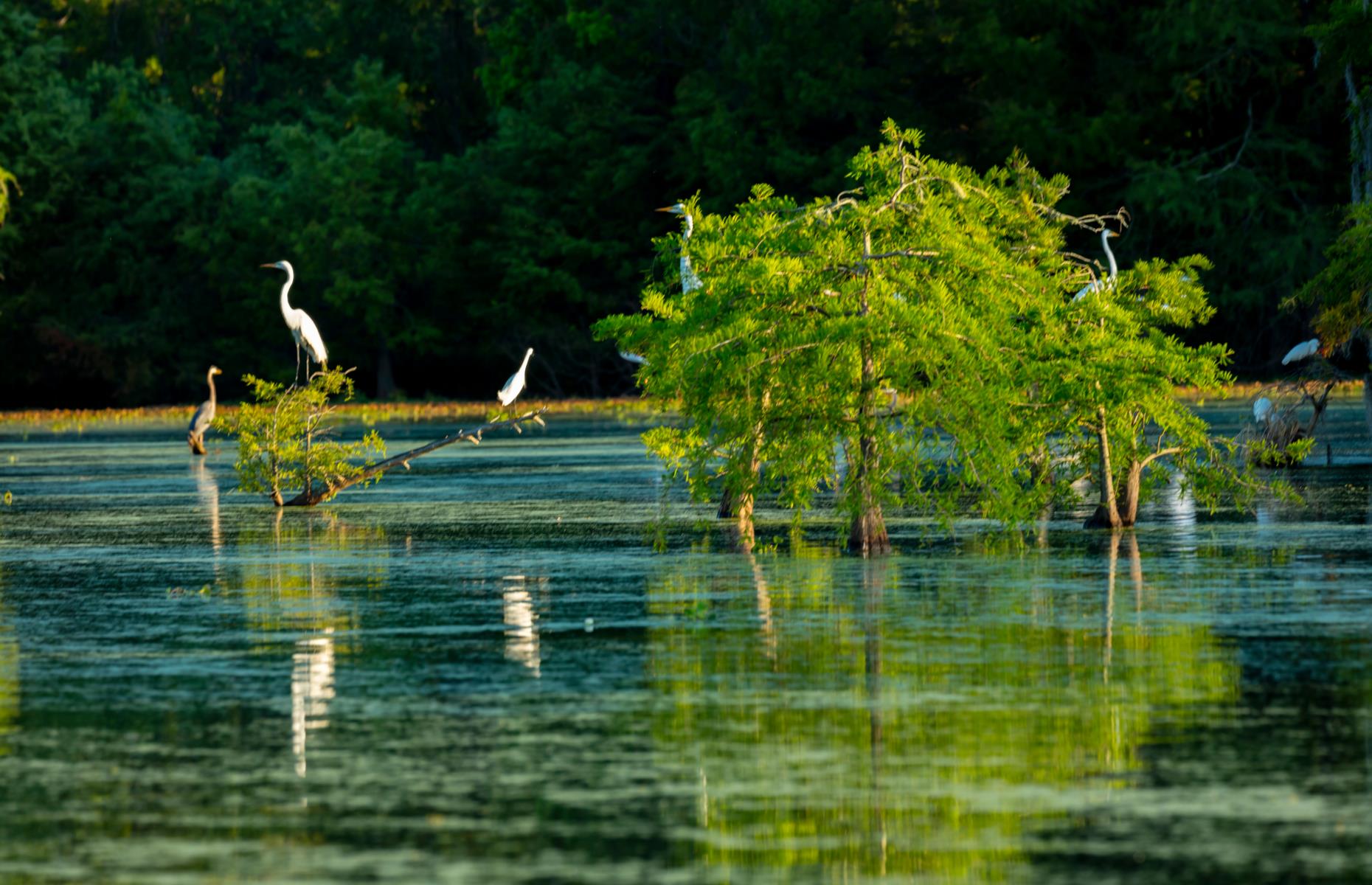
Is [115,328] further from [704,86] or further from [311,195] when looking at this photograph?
[704,86]

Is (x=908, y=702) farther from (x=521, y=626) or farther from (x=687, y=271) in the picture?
(x=687, y=271)

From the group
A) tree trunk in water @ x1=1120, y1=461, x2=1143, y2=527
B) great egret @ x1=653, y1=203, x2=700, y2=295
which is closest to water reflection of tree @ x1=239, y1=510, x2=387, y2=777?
great egret @ x1=653, y1=203, x2=700, y2=295

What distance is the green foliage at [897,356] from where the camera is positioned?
53.0ft

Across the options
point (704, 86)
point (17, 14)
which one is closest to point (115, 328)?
point (17, 14)

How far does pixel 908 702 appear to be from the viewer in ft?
32.7

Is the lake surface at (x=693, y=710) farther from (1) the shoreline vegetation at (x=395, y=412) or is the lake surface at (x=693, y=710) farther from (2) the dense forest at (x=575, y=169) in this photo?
(2) the dense forest at (x=575, y=169)

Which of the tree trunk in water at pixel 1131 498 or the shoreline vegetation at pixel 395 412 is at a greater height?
the shoreline vegetation at pixel 395 412

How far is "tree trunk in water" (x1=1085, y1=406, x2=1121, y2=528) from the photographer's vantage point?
17.8m

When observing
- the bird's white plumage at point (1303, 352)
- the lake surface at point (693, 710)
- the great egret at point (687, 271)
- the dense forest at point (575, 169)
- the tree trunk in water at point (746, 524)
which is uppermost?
the dense forest at point (575, 169)

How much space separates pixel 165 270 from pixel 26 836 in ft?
200

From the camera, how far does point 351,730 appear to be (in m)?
9.57

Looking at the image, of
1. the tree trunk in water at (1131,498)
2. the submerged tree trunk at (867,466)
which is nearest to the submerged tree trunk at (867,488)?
the submerged tree trunk at (867,466)

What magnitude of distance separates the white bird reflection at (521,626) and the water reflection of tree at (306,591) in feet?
2.95

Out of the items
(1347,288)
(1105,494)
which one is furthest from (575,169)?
(1105,494)
